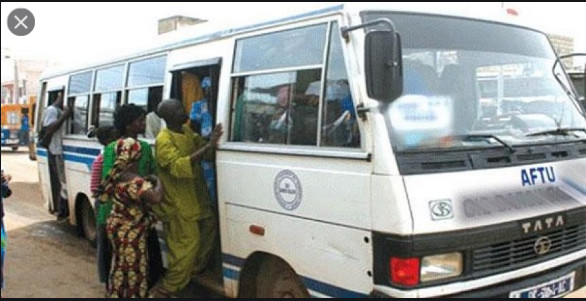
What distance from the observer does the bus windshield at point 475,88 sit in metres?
3.19

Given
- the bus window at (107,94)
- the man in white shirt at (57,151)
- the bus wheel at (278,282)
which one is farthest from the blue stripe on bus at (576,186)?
the man in white shirt at (57,151)

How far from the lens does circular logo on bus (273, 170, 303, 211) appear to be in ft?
11.5

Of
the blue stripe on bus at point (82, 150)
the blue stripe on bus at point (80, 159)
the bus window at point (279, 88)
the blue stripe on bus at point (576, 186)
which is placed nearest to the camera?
the bus window at point (279, 88)

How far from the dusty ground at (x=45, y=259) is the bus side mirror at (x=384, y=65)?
295cm

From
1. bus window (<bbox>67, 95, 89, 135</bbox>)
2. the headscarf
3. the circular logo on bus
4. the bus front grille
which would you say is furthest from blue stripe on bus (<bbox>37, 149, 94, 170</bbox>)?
the bus front grille

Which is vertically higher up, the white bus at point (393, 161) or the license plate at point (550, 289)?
the white bus at point (393, 161)

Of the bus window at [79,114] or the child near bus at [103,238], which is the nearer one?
the child near bus at [103,238]

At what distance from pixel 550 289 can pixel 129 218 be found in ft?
9.68

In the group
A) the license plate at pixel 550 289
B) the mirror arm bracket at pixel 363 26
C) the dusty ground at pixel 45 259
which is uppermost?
the mirror arm bracket at pixel 363 26

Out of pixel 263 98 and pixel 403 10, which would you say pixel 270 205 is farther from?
pixel 403 10

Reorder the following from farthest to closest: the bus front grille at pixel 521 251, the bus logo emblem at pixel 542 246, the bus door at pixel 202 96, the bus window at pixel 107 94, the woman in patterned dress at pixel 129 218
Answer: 1. the bus window at pixel 107 94
2. the bus door at pixel 202 96
3. the woman in patterned dress at pixel 129 218
4. the bus logo emblem at pixel 542 246
5. the bus front grille at pixel 521 251

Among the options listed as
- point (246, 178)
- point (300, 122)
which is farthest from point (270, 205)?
point (300, 122)

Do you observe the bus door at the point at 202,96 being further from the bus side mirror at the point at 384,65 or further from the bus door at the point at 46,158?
the bus door at the point at 46,158

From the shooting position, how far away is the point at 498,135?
3.43 m
